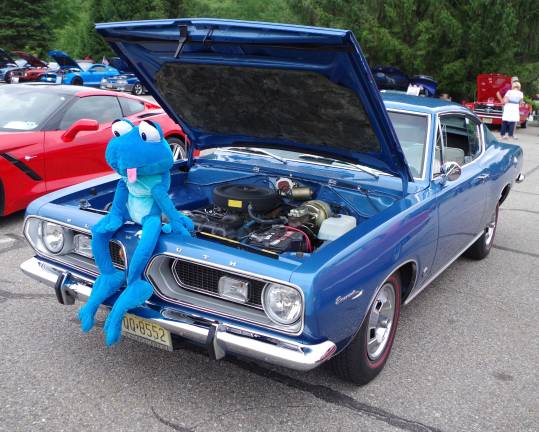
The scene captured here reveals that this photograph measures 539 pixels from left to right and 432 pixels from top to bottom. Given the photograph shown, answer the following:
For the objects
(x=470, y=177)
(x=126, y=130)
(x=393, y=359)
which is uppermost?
(x=126, y=130)

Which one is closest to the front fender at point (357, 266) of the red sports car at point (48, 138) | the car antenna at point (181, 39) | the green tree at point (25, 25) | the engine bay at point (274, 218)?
the engine bay at point (274, 218)

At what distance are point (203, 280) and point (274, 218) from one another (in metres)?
0.85

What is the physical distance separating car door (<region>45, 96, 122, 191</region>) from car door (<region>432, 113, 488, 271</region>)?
3.75m

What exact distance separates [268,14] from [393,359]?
37.0 metres

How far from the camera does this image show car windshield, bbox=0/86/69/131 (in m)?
5.86

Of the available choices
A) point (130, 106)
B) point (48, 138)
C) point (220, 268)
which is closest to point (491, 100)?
point (130, 106)

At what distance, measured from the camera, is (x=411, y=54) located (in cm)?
2159

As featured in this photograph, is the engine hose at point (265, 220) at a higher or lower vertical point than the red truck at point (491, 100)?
higher

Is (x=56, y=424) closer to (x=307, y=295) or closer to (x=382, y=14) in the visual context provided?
(x=307, y=295)

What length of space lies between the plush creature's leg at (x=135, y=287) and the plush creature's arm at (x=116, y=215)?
189 mm

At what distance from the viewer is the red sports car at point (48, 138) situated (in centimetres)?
547

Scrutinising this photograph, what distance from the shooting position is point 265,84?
342cm

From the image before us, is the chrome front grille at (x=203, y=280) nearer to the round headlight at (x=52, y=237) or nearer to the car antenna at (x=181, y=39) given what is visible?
the round headlight at (x=52, y=237)

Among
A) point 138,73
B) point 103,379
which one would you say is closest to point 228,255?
point 103,379
